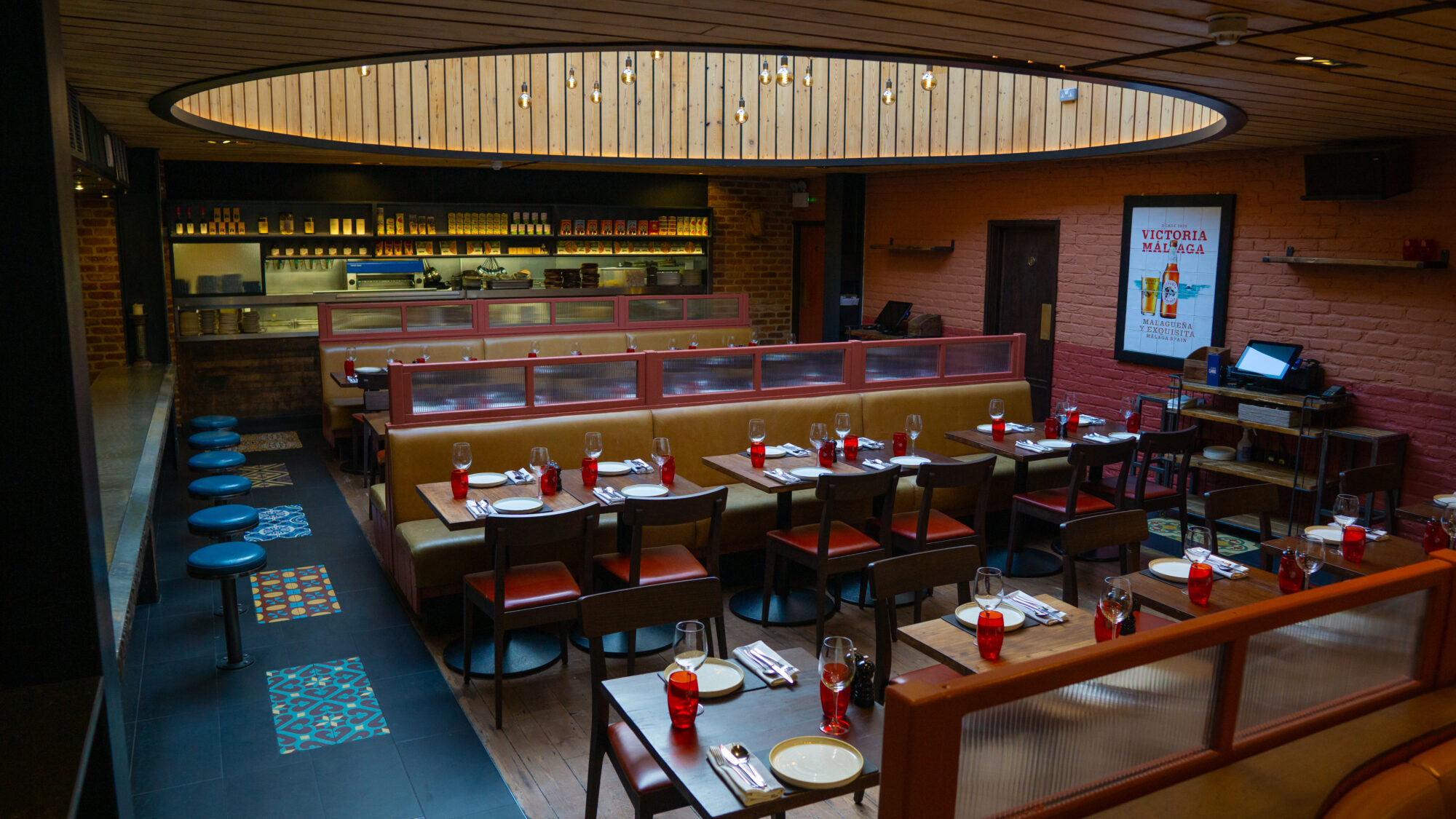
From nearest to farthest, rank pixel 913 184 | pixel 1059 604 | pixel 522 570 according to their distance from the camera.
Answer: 1. pixel 1059 604
2. pixel 522 570
3. pixel 913 184

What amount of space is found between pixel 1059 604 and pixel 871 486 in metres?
1.64

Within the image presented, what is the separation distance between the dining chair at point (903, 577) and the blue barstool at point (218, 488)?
4178 mm

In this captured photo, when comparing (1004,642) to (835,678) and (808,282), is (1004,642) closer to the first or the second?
(835,678)

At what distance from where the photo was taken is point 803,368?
22.8ft

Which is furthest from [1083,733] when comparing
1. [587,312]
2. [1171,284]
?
[587,312]

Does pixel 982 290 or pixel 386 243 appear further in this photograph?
pixel 386 243

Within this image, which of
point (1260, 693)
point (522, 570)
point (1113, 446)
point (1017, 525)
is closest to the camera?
point (1260, 693)

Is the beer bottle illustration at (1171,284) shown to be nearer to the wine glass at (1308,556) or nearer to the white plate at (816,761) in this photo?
the wine glass at (1308,556)

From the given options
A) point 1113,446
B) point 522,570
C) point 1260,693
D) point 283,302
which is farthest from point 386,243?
point 1260,693

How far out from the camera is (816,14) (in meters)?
3.31

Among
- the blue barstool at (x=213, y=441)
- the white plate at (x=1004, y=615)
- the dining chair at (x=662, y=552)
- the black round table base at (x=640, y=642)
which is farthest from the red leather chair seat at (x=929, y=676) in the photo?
the blue barstool at (x=213, y=441)

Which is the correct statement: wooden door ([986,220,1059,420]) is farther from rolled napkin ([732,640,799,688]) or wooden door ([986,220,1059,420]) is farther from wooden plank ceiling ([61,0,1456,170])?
rolled napkin ([732,640,799,688])

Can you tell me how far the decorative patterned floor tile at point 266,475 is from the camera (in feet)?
27.2

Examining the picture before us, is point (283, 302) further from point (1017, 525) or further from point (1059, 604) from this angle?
point (1059, 604)
